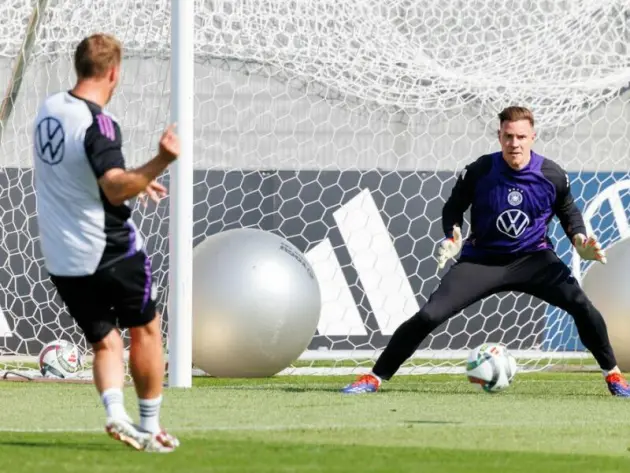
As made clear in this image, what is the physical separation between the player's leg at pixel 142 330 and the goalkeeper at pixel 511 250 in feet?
10.4

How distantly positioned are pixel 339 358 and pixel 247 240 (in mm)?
2272

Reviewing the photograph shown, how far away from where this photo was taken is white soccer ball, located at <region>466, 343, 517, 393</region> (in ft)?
30.4

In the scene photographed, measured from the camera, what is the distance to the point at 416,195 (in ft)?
45.9

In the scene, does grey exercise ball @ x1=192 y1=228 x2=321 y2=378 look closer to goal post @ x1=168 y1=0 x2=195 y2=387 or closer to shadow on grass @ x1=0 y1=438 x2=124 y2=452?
goal post @ x1=168 y1=0 x2=195 y2=387

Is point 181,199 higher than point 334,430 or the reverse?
higher

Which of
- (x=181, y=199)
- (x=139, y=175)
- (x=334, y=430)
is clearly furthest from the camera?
(x=181, y=199)

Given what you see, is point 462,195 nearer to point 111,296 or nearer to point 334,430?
point 334,430

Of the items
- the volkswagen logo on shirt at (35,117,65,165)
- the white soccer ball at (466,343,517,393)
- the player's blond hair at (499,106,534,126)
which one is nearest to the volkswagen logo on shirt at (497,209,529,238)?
the player's blond hair at (499,106,534,126)

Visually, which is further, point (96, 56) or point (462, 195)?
point (462, 195)

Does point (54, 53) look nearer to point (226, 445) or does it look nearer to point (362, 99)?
point (362, 99)

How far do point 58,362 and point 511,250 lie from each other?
348cm

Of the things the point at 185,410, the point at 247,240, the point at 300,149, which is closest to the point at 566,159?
the point at 300,149

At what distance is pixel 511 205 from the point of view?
931 cm

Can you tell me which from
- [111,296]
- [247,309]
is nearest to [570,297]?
[247,309]
